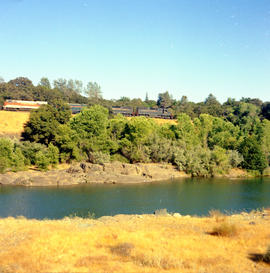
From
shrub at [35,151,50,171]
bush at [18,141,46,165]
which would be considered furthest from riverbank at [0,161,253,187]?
bush at [18,141,46,165]

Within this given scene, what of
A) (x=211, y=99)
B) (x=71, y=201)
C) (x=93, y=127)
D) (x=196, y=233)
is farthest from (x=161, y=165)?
(x=211, y=99)

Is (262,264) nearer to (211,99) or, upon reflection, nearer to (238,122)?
(238,122)

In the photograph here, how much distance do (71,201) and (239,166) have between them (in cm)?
3310

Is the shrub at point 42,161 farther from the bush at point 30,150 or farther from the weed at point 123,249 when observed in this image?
the weed at point 123,249

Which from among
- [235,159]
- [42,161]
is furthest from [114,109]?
[235,159]

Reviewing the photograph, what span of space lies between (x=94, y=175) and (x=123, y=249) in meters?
32.5

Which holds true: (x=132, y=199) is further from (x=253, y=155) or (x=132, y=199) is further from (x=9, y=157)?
(x=253, y=155)

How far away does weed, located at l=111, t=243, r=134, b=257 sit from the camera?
33.1 feet

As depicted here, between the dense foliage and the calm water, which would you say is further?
the dense foliage

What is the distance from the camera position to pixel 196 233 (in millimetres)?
13328

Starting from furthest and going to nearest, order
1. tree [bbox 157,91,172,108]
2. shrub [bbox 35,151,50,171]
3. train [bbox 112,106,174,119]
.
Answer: tree [bbox 157,91,172,108], train [bbox 112,106,174,119], shrub [bbox 35,151,50,171]

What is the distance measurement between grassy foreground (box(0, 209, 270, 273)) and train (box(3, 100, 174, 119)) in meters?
65.7

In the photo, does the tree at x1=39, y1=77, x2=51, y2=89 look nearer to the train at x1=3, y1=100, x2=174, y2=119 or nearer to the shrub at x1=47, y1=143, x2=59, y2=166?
the train at x1=3, y1=100, x2=174, y2=119

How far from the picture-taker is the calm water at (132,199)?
88.1ft
